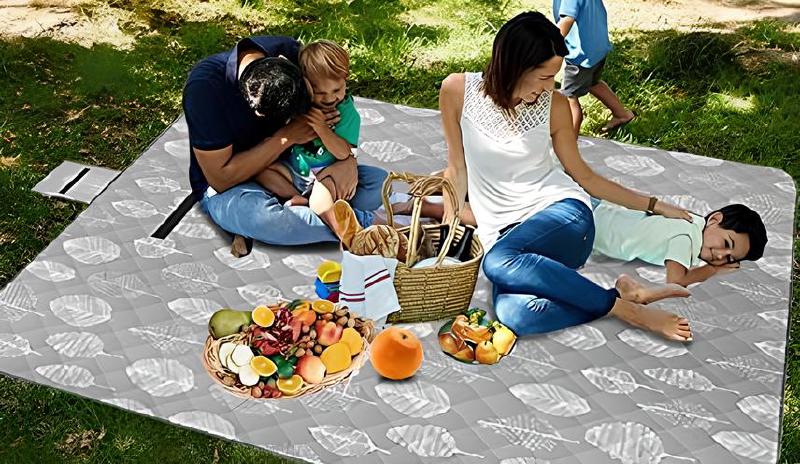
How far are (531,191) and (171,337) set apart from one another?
1373 millimetres

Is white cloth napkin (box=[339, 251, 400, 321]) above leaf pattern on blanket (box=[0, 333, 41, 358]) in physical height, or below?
above

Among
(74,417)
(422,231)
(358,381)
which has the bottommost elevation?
(74,417)

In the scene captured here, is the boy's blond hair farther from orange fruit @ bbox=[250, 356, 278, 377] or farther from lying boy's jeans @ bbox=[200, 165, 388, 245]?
orange fruit @ bbox=[250, 356, 278, 377]

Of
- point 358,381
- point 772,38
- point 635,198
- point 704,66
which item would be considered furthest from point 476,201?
point 772,38

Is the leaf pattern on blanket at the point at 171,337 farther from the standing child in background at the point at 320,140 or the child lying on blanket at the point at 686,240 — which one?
the child lying on blanket at the point at 686,240

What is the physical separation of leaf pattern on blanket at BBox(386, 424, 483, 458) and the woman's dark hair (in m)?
1.19

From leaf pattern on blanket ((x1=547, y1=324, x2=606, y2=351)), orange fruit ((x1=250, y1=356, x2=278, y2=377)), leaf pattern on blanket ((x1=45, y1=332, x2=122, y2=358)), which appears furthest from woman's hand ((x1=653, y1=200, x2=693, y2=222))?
leaf pattern on blanket ((x1=45, y1=332, x2=122, y2=358))

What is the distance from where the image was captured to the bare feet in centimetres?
499

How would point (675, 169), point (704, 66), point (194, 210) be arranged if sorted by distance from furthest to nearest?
point (704, 66)
point (675, 169)
point (194, 210)

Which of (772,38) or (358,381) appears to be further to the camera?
(772,38)

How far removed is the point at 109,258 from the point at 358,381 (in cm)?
117

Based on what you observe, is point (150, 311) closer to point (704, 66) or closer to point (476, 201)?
point (476, 201)

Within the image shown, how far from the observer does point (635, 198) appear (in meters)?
3.78

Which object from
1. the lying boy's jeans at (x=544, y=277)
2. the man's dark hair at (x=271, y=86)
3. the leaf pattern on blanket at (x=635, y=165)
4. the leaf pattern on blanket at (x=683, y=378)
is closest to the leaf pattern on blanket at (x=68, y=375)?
the man's dark hair at (x=271, y=86)
